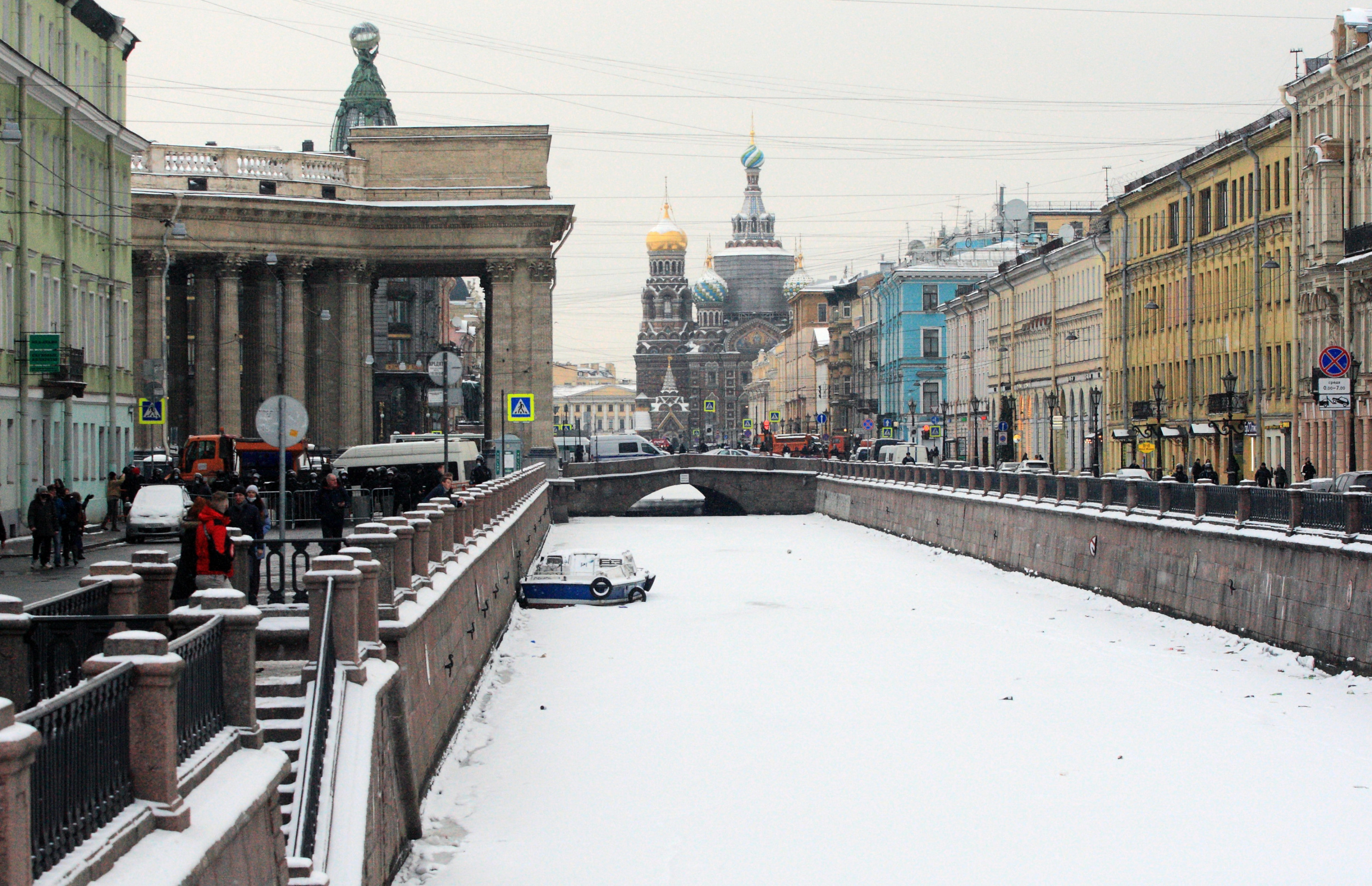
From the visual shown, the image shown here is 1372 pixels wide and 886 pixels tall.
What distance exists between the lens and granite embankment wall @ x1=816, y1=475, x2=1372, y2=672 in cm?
2809

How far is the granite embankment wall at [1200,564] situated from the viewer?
28094mm

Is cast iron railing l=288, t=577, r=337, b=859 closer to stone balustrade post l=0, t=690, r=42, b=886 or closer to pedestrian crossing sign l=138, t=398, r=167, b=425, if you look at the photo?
stone balustrade post l=0, t=690, r=42, b=886

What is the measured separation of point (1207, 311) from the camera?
65562 millimetres

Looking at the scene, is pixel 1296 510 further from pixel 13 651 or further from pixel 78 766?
pixel 78 766

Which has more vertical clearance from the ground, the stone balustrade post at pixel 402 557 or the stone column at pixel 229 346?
the stone column at pixel 229 346

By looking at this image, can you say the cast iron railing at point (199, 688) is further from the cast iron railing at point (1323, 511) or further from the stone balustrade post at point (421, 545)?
the cast iron railing at point (1323, 511)

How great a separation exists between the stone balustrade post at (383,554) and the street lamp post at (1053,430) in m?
61.5

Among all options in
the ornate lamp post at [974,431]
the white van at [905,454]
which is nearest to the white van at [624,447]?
the ornate lamp post at [974,431]

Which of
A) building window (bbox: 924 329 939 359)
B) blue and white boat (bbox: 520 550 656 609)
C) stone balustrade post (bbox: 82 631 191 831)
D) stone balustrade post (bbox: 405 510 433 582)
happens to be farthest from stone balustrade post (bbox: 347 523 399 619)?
building window (bbox: 924 329 939 359)

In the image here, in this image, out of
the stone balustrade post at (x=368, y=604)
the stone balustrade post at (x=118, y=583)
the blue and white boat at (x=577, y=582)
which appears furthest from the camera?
the blue and white boat at (x=577, y=582)

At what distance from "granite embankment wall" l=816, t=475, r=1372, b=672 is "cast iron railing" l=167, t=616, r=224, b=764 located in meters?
19.4

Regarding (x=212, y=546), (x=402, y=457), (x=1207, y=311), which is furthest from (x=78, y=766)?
(x=1207, y=311)

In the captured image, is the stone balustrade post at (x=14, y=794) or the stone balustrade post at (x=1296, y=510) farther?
the stone balustrade post at (x=1296, y=510)

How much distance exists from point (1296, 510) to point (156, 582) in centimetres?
2054
